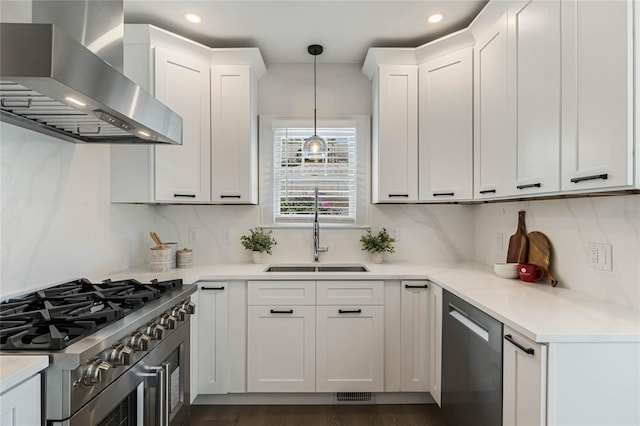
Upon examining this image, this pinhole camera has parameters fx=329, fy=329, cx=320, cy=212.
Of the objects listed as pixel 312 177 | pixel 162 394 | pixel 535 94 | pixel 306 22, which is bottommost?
pixel 162 394

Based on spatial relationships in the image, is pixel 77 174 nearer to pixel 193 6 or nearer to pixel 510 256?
pixel 193 6

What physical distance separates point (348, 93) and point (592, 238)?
2044mm

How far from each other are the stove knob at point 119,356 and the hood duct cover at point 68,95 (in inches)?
34.8

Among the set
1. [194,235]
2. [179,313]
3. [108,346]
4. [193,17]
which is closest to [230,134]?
[193,17]

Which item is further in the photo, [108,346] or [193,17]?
[193,17]

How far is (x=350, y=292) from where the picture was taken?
2.25 metres

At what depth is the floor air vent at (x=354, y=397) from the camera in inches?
92.1

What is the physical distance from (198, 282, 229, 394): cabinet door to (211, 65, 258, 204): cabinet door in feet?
2.31

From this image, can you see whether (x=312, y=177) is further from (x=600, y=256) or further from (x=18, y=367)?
(x=18, y=367)

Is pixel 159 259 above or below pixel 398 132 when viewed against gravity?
below

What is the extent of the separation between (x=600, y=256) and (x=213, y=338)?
2239 millimetres

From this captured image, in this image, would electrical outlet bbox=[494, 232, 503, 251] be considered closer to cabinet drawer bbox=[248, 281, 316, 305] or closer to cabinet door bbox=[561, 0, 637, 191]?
cabinet door bbox=[561, 0, 637, 191]

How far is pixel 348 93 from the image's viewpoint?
288cm

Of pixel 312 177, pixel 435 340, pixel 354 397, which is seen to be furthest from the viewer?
pixel 312 177
